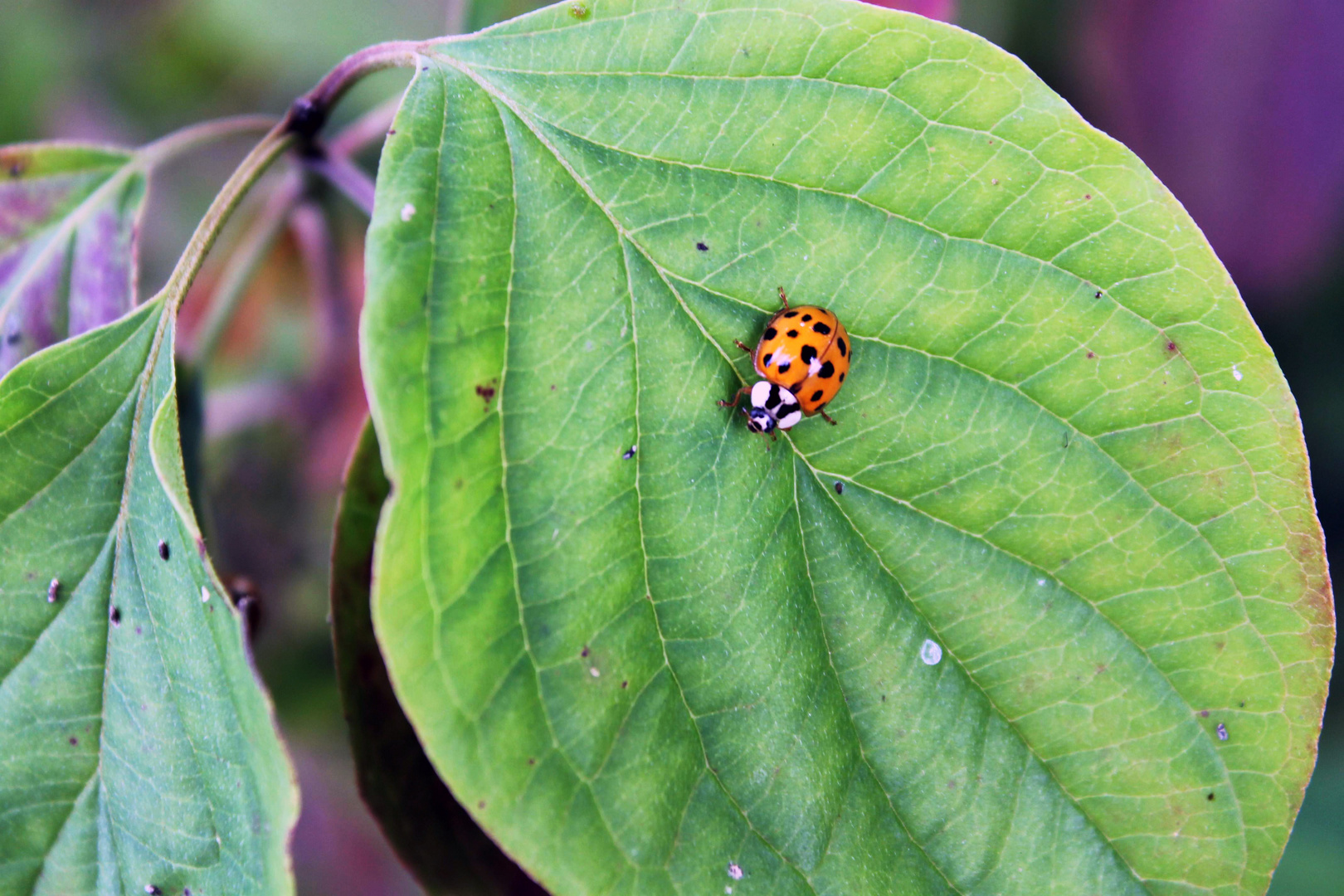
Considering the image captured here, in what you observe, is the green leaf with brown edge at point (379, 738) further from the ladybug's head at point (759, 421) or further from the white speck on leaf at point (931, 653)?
the white speck on leaf at point (931, 653)

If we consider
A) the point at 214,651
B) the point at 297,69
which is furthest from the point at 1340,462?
the point at 297,69

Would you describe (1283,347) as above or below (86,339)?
below

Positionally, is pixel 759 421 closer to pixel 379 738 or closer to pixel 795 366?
pixel 795 366

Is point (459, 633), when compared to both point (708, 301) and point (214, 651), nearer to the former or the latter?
point (214, 651)

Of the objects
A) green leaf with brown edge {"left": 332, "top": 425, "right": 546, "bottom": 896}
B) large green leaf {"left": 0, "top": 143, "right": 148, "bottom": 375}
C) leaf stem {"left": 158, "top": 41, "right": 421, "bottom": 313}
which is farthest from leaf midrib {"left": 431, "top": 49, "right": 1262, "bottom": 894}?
large green leaf {"left": 0, "top": 143, "right": 148, "bottom": 375}

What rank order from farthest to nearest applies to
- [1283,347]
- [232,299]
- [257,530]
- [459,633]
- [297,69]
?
[297,69], [1283,347], [257,530], [232,299], [459,633]

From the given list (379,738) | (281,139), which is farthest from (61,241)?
(379,738)

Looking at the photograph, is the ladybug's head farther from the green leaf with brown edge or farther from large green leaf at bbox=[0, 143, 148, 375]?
large green leaf at bbox=[0, 143, 148, 375]
